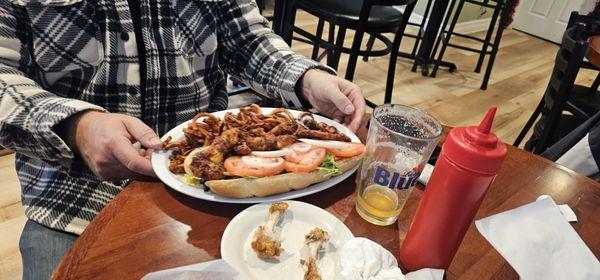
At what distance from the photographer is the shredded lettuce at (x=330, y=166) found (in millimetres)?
897

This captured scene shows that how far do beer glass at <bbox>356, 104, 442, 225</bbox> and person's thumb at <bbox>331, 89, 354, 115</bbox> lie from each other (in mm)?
319

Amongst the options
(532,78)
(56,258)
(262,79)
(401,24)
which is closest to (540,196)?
(262,79)

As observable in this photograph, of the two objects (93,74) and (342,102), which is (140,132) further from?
(342,102)

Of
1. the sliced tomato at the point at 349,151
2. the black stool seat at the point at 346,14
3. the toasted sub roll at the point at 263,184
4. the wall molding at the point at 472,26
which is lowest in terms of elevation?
the wall molding at the point at 472,26


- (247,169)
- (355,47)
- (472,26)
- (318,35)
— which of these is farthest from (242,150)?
(472,26)

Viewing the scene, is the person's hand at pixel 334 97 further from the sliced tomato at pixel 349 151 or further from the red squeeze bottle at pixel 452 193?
the red squeeze bottle at pixel 452 193

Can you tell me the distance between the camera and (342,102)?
1131 millimetres

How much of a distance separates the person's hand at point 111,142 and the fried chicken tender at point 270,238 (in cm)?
31

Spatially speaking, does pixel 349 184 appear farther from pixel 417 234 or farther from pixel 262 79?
pixel 262 79

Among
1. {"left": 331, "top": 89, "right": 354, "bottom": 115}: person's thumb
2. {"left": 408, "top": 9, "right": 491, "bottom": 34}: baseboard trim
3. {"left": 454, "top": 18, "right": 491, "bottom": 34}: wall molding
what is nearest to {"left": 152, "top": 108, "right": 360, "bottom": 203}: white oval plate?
{"left": 331, "top": 89, "right": 354, "bottom": 115}: person's thumb

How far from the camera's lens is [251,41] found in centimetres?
133

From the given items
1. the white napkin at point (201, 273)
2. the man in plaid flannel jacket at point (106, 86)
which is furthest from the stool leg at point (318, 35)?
the white napkin at point (201, 273)

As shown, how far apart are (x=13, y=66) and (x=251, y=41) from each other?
708mm

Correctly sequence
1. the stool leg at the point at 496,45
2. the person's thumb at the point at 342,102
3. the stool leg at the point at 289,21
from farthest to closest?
the stool leg at the point at 496,45, the stool leg at the point at 289,21, the person's thumb at the point at 342,102
